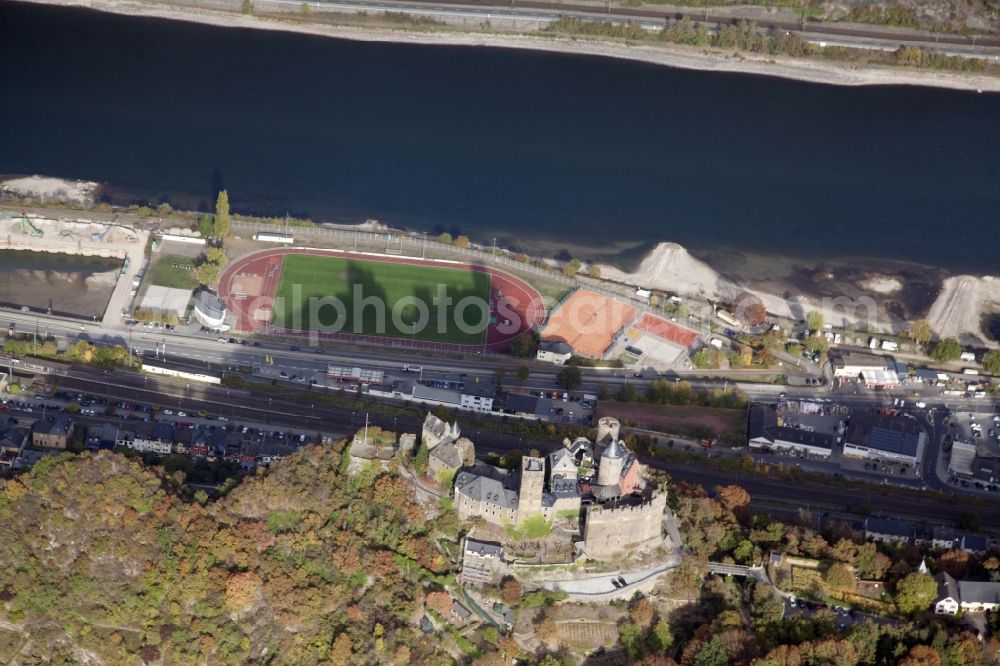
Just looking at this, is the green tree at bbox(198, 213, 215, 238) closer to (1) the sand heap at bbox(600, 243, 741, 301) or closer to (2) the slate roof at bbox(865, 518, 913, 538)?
(1) the sand heap at bbox(600, 243, 741, 301)

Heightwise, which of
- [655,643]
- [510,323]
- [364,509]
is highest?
[510,323]

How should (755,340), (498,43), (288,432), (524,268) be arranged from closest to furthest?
(288,432) → (755,340) → (524,268) → (498,43)

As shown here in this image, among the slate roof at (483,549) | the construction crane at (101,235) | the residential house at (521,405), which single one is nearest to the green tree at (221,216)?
the construction crane at (101,235)

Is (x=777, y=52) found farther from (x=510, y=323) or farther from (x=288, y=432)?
(x=288, y=432)

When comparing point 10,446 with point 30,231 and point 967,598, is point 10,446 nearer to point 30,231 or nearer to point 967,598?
point 30,231

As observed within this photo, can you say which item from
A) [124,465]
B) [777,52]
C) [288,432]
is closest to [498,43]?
[777,52]
